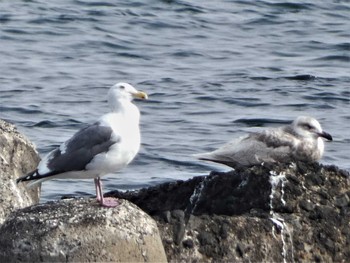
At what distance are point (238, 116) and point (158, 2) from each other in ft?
27.1

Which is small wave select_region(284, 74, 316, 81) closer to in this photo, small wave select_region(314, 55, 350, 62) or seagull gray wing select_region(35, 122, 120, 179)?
small wave select_region(314, 55, 350, 62)

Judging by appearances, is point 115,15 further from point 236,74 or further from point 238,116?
point 238,116

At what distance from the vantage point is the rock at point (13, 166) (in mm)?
10016

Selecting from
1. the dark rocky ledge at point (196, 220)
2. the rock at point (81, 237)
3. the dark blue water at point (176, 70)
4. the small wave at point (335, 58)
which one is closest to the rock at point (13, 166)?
the dark rocky ledge at point (196, 220)

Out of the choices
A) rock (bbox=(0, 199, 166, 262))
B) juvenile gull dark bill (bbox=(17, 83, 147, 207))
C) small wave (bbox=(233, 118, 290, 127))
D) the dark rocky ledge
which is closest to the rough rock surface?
the dark rocky ledge

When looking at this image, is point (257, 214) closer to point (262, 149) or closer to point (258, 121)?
point (262, 149)

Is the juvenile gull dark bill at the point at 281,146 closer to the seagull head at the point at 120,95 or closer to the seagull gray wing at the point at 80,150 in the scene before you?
the seagull head at the point at 120,95

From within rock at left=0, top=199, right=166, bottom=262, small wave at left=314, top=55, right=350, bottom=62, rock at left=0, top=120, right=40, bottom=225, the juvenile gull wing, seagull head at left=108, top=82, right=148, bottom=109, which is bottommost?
small wave at left=314, top=55, right=350, bottom=62

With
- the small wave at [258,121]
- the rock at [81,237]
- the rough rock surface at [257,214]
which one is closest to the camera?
the rock at [81,237]

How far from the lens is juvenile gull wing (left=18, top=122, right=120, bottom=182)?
8922 millimetres

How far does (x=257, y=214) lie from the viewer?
9492 millimetres

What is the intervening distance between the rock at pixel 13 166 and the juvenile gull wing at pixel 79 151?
3.09 ft

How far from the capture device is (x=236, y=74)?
2089cm

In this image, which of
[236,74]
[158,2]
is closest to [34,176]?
[236,74]
